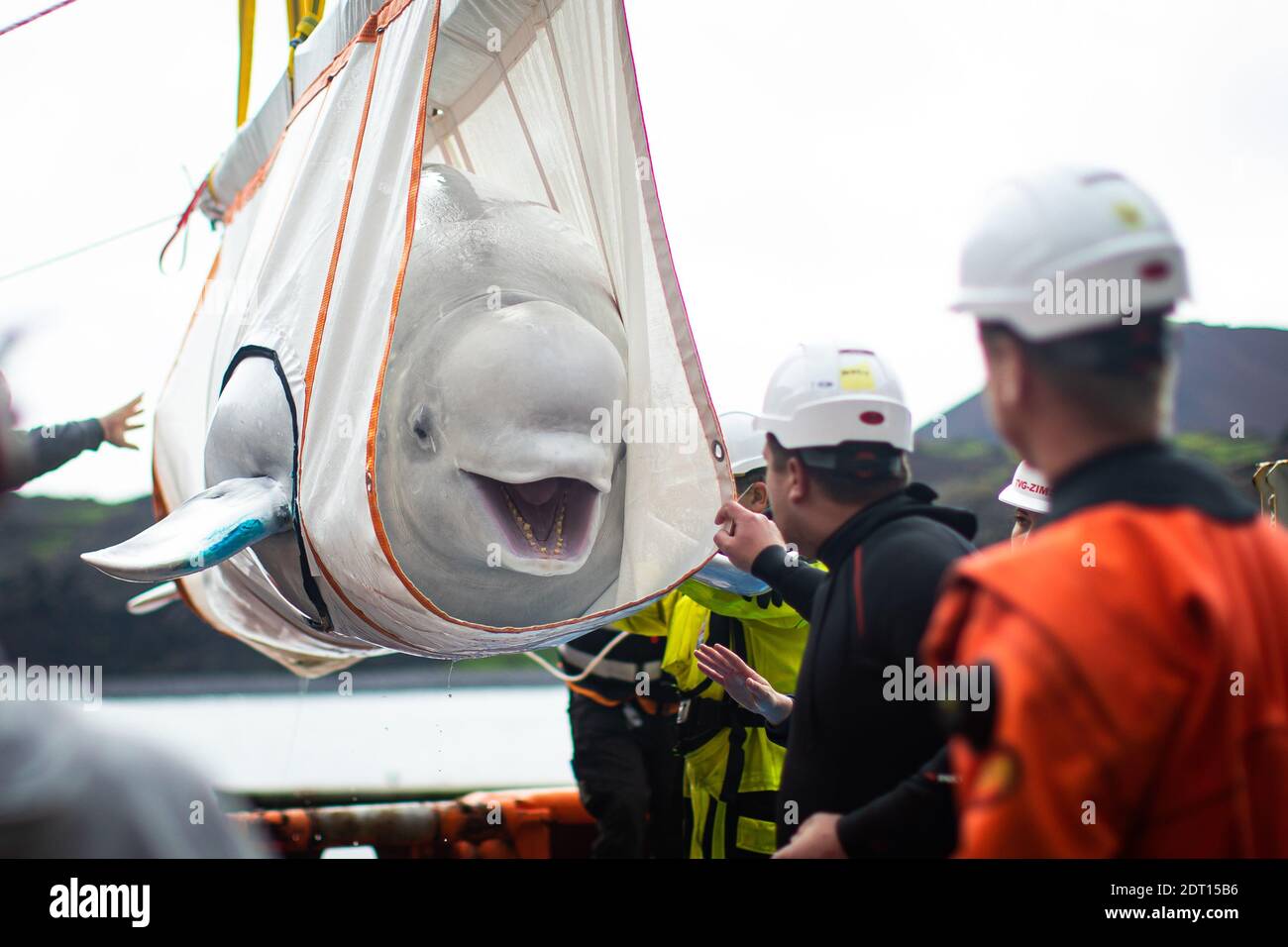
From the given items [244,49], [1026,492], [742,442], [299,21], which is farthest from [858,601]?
[244,49]

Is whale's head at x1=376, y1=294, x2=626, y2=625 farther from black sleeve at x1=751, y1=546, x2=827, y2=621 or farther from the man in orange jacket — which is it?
the man in orange jacket

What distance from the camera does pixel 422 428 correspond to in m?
3.66

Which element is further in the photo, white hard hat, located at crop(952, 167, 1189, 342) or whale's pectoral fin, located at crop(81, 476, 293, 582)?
whale's pectoral fin, located at crop(81, 476, 293, 582)

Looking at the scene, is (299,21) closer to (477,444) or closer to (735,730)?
(477,444)

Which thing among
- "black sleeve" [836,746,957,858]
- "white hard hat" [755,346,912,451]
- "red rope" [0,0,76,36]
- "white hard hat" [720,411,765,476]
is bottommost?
"black sleeve" [836,746,957,858]

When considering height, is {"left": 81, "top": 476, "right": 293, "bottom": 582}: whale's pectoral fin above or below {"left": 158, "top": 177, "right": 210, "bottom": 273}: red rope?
below

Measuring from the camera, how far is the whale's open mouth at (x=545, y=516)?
3.58 metres

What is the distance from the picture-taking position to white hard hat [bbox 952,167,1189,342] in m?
1.54

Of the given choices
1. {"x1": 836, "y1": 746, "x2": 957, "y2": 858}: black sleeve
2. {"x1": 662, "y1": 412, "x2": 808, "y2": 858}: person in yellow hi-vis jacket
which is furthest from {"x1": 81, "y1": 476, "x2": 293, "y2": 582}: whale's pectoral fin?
{"x1": 836, "y1": 746, "x2": 957, "y2": 858}: black sleeve

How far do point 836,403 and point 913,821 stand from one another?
0.91m

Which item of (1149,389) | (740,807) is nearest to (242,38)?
(740,807)

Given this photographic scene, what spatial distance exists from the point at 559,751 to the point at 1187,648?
19816 mm

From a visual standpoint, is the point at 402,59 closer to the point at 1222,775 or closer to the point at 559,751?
the point at 1222,775

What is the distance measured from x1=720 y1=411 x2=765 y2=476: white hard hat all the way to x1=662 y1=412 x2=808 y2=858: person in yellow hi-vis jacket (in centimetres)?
12
